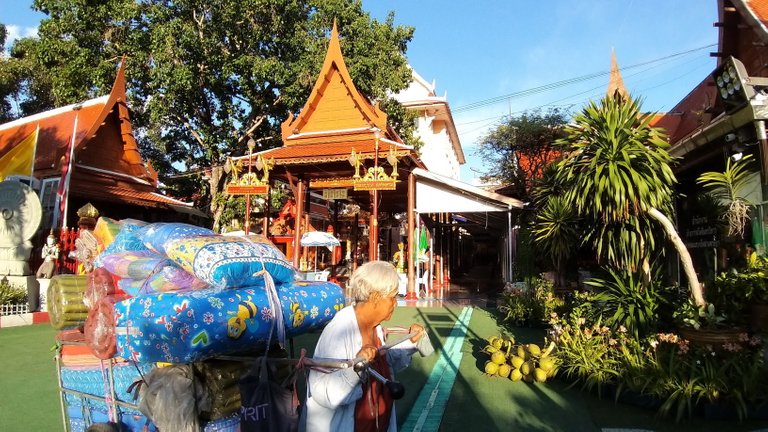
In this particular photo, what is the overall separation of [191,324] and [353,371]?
754mm

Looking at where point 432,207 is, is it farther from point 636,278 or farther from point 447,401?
point 447,401

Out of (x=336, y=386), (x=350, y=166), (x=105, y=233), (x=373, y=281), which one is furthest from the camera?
(x=350, y=166)

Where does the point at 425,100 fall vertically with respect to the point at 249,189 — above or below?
above

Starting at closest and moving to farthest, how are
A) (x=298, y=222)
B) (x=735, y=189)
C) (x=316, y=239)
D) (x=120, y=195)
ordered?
(x=735, y=189) < (x=298, y=222) < (x=120, y=195) < (x=316, y=239)

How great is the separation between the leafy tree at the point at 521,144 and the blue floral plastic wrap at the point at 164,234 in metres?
16.9

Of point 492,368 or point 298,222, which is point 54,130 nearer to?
point 298,222

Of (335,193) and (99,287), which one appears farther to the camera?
(335,193)

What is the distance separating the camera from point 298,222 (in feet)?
46.7

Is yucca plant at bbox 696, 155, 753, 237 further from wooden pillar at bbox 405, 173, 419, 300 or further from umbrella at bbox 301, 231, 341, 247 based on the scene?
umbrella at bbox 301, 231, 341, 247

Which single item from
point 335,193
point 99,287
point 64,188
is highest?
point 335,193

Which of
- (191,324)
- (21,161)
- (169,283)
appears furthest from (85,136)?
(191,324)

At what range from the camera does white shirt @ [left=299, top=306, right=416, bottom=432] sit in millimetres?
2053

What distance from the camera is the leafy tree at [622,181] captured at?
5.02m

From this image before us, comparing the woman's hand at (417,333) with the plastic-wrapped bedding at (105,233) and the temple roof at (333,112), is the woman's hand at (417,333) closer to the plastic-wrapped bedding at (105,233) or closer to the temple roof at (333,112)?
the plastic-wrapped bedding at (105,233)
